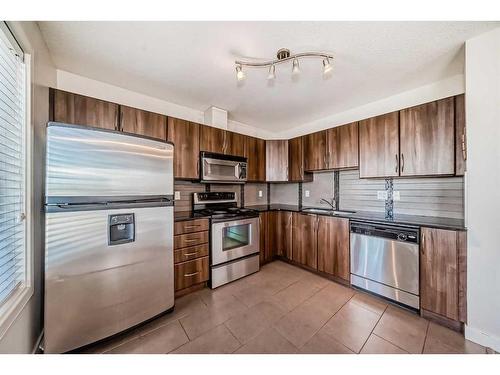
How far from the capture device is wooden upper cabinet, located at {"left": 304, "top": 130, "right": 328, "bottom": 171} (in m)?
2.93

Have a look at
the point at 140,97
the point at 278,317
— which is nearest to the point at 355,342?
the point at 278,317

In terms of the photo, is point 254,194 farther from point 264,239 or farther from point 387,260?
point 387,260

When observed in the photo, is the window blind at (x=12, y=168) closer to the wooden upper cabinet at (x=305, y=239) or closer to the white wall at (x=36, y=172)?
the white wall at (x=36, y=172)

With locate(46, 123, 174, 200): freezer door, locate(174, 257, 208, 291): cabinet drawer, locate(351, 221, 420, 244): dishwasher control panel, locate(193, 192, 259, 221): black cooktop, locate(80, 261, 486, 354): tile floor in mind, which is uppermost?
locate(46, 123, 174, 200): freezer door

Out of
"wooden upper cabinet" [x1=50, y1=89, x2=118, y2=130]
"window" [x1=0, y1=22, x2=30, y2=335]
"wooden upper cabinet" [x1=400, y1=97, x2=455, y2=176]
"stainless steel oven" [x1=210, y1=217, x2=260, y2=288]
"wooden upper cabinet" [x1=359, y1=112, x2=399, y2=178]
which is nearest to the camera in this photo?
"window" [x1=0, y1=22, x2=30, y2=335]

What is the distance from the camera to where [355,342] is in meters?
1.54

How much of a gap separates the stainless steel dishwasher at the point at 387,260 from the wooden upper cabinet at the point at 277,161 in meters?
1.48

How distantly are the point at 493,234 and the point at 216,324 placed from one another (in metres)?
2.40

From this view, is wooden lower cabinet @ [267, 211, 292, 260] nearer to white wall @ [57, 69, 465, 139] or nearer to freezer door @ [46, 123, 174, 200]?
white wall @ [57, 69, 465, 139]

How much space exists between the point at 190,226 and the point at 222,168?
1.00 metres

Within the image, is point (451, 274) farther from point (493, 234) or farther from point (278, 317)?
point (278, 317)

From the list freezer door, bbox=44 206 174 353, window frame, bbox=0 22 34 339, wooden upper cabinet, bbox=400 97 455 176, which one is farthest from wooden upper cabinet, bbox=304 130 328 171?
window frame, bbox=0 22 34 339

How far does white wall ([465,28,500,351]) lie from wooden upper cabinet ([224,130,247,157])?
2.50 meters

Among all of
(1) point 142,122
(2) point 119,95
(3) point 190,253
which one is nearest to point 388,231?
(3) point 190,253
